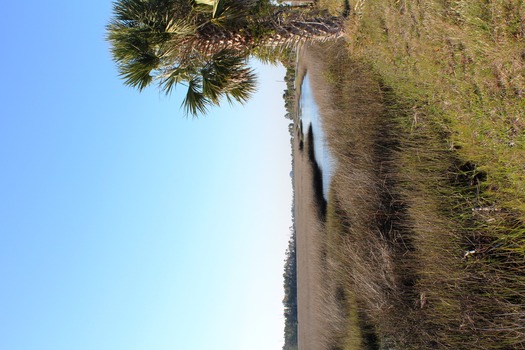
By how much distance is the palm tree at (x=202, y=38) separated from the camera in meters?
9.04

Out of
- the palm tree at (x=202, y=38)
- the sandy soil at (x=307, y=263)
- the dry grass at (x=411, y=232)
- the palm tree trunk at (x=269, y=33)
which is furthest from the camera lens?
the sandy soil at (x=307, y=263)

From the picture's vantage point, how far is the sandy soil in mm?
10398

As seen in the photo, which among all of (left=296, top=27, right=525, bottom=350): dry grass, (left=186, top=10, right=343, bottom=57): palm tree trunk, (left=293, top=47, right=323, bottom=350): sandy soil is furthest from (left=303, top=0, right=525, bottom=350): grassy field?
(left=186, top=10, right=343, bottom=57): palm tree trunk

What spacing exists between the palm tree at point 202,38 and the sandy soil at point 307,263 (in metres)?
3.23

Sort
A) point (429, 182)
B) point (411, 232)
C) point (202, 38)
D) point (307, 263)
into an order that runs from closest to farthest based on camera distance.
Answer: point (429, 182)
point (411, 232)
point (202, 38)
point (307, 263)

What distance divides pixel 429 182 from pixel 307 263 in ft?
17.4

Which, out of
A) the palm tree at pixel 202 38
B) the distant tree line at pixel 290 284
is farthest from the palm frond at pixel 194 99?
the distant tree line at pixel 290 284

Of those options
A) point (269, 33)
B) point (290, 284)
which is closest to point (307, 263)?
point (269, 33)

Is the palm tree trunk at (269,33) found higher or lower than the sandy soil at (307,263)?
higher

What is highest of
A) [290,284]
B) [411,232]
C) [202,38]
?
[202,38]

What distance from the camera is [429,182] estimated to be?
7027 mm

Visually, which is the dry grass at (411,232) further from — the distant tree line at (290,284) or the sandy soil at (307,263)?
the distant tree line at (290,284)

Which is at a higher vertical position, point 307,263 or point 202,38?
point 202,38

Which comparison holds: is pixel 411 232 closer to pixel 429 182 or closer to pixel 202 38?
pixel 429 182
